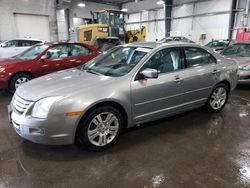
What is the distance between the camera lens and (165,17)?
798 inches

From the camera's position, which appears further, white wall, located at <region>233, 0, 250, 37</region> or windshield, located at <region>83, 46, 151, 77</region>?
white wall, located at <region>233, 0, 250, 37</region>

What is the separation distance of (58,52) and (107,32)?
717 centimetres

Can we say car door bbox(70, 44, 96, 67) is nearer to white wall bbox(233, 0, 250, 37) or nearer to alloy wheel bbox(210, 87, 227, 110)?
alloy wheel bbox(210, 87, 227, 110)

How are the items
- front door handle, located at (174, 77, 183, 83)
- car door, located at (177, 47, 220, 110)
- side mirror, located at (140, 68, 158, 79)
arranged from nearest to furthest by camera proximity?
side mirror, located at (140, 68, 158, 79) → front door handle, located at (174, 77, 183, 83) → car door, located at (177, 47, 220, 110)

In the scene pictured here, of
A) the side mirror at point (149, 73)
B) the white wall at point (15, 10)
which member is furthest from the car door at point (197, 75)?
the white wall at point (15, 10)

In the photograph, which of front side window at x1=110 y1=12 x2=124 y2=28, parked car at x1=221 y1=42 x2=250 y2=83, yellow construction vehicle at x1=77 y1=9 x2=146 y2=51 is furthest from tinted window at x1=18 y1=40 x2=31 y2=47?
parked car at x1=221 y1=42 x2=250 y2=83

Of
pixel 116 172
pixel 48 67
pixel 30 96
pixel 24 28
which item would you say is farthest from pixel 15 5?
pixel 116 172

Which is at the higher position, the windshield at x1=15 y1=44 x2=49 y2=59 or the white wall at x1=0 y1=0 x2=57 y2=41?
the white wall at x1=0 y1=0 x2=57 y2=41

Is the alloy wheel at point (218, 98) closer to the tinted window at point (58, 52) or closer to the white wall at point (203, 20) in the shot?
the tinted window at point (58, 52)

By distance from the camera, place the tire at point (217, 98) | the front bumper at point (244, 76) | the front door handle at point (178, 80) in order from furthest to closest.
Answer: the front bumper at point (244, 76)
the tire at point (217, 98)
the front door handle at point (178, 80)

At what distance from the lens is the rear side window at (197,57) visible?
3390 mm

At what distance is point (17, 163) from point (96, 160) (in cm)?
95

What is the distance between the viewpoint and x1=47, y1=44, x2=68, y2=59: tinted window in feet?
18.0

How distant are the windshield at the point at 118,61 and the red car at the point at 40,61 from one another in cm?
226
